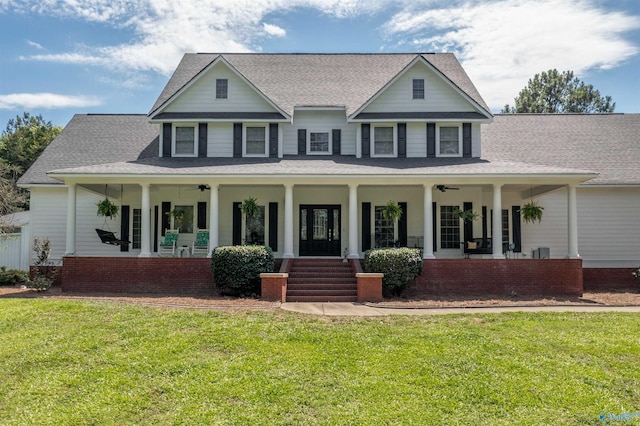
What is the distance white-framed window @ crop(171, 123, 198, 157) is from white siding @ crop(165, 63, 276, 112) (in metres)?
0.67

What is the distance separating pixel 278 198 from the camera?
730 inches

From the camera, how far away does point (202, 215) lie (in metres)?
18.4

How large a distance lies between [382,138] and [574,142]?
8.99m

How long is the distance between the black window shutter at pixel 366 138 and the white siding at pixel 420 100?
67 cm

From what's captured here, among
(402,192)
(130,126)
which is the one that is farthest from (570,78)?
(130,126)

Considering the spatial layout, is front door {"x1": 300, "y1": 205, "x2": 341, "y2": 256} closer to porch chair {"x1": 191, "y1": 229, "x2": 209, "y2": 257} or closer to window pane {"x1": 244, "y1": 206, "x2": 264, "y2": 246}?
window pane {"x1": 244, "y1": 206, "x2": 264, "y2": 246}

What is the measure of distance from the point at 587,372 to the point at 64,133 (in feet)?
72.9

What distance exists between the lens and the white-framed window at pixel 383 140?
1858 centimetres

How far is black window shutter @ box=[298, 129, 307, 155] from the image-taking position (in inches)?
748

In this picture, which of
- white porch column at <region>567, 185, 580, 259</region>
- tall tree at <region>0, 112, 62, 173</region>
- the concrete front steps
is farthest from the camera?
tall tree at <region>0, 112, 62, 173</region>

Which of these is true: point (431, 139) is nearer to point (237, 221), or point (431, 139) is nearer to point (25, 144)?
point (237, 221)

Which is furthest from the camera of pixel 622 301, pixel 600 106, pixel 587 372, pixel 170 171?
pixel 600 106

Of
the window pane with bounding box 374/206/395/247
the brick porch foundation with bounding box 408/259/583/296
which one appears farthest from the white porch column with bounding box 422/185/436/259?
the window pane with bounding box 374/206/395/247

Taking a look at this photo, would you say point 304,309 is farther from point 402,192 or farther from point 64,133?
point 64,133
